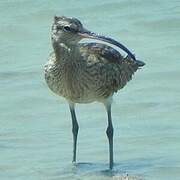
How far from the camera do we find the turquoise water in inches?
347

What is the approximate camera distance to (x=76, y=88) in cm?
905

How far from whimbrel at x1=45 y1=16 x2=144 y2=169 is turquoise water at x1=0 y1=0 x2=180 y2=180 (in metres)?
0.24

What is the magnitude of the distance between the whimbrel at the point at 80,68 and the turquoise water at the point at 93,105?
0.80 feet

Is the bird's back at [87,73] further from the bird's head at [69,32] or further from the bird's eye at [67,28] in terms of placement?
the bird's eye at [67,28]

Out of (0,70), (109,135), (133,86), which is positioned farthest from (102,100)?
(0,70)

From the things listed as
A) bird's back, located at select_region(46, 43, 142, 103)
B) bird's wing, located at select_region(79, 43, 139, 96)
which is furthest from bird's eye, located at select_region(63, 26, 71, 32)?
bird's wing, located at select_region(79, 43, 139, 96)

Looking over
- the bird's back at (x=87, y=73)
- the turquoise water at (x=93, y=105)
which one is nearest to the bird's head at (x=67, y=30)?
the bird's back at (x=87, y=73)

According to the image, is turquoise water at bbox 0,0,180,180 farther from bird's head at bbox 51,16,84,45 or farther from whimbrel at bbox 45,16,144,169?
bird's head at bbox 51,16,84,45

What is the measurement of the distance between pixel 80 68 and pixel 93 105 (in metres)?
1.73

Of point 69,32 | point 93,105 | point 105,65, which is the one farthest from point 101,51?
point 93,105

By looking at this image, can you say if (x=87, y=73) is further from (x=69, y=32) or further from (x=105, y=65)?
(x=69, y=32)

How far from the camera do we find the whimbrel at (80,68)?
881 cm

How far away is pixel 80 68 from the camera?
9070 mm

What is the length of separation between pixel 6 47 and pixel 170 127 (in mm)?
3955
